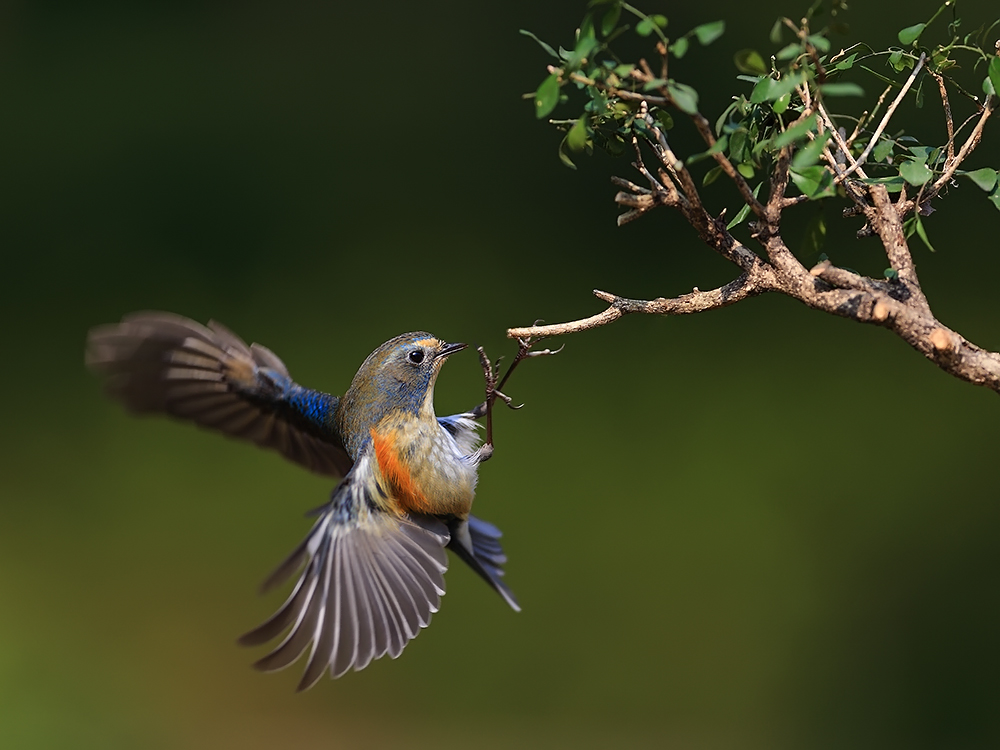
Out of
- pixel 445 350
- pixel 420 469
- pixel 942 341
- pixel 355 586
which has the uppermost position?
pixel 445 350

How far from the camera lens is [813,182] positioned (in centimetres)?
98

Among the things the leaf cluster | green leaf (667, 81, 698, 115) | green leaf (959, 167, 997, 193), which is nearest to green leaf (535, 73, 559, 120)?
the leaf cluster

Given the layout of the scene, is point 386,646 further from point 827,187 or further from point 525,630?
point 525,630

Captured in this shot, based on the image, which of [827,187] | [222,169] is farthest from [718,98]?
[827,187]

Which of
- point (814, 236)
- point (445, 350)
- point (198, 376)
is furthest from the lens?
point (198, 376)

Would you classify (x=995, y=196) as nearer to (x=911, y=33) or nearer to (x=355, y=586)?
(x=911, y=33)

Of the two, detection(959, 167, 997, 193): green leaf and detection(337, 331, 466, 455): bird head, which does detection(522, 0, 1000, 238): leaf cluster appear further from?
detection(337, 331, 466, 455): bird head

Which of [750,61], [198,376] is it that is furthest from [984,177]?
[198,376]

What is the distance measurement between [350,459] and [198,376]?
0.38 metres

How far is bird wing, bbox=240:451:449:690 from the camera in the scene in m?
1.48

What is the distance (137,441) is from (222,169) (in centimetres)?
105

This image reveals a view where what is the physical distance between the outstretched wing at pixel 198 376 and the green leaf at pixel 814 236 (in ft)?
3.64

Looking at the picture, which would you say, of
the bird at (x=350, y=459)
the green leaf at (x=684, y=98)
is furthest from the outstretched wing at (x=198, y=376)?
the green leaf at (x=684, y=98)

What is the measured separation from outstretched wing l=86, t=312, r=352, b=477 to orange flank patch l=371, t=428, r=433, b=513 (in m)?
0.28
